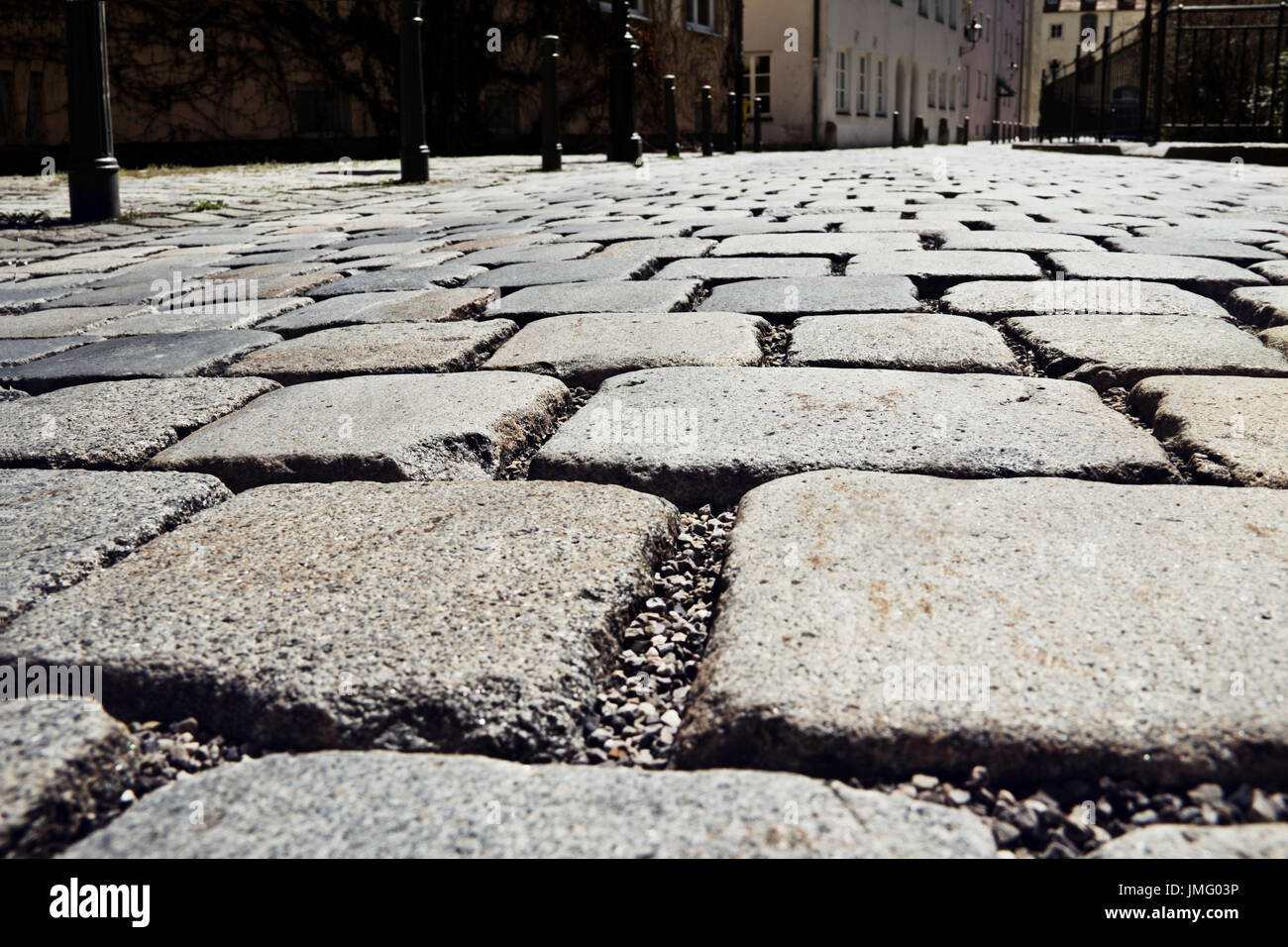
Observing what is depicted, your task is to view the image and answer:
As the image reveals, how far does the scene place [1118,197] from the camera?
20.7 feet

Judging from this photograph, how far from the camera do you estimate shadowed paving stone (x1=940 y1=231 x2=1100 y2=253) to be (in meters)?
3.76

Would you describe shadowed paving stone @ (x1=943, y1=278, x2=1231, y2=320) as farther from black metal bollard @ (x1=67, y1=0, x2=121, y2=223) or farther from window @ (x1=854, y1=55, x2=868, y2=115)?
window @ (x1=854, y1=55, x2=868, y2=115)

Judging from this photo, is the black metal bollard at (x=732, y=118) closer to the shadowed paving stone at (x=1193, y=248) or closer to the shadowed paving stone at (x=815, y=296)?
the shadowed paving stone at (x=1193, y=248)

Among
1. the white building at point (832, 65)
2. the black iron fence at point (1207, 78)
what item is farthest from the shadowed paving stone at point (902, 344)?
the white building at point (832, 65)

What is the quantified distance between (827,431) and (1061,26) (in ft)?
215

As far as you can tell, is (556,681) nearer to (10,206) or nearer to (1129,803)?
(1129,803)

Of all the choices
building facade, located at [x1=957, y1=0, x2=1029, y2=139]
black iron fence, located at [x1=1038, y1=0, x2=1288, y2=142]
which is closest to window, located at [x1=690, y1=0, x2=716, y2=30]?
black iron fence, located at [x1=1038, y1=0, x2=1288, y2=142]

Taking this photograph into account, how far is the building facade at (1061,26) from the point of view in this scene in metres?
51.1

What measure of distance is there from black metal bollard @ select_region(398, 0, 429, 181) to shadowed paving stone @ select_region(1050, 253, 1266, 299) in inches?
240

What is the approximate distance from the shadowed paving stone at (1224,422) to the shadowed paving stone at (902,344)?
33cm

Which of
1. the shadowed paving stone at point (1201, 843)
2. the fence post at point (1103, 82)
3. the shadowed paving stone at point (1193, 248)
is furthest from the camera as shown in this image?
the fence post at point (1103, 82)

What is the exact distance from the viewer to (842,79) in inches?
989
